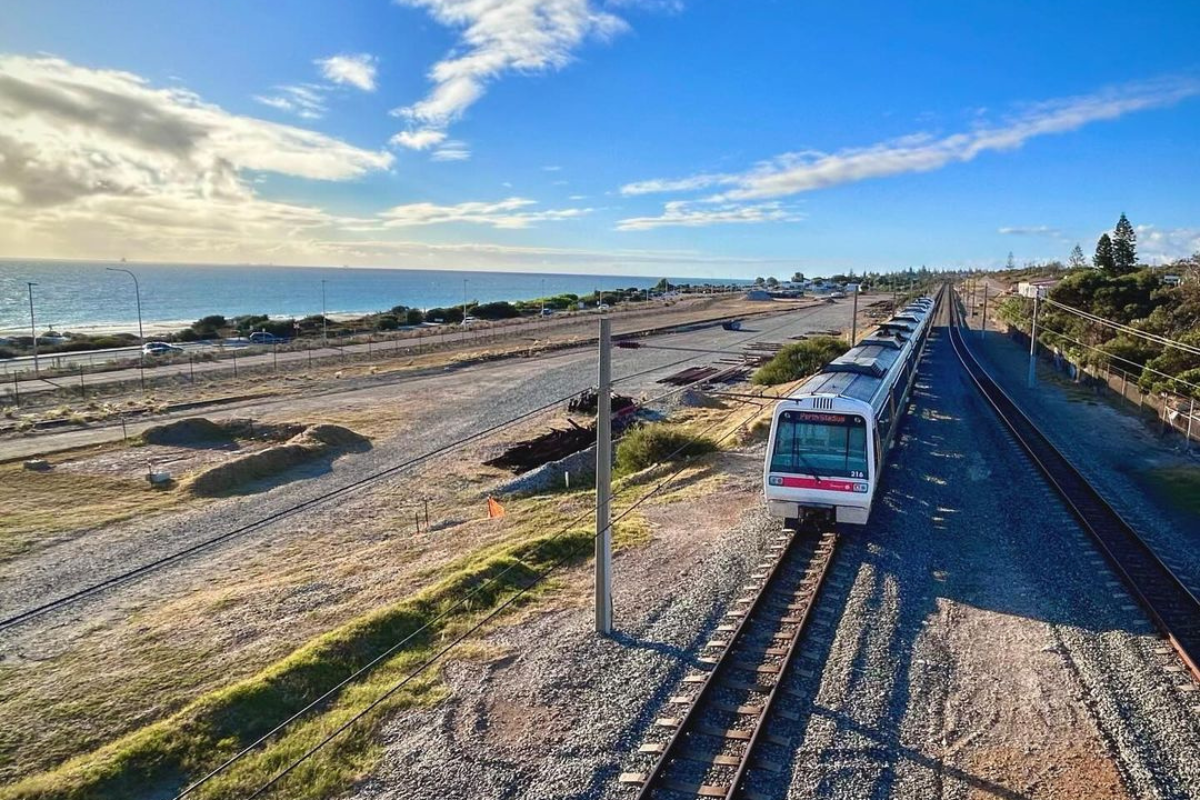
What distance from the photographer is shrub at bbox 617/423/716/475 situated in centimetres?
2395

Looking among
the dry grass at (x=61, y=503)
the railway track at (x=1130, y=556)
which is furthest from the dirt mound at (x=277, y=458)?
the railway track at (x=1130, y=556)

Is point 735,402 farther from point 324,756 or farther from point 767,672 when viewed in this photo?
point 324,756

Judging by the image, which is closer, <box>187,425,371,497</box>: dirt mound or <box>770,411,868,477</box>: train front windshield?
<box>770,411,868,477</box>: train front windshield

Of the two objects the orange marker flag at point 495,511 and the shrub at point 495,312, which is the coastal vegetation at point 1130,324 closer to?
the orange marker flag at point 495,511

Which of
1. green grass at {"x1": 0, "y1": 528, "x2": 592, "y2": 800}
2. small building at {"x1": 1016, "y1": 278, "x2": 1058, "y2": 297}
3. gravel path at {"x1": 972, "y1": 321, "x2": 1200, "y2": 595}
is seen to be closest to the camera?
green grass at {"x1": 0, "y1": 528, "x2": 592, "y2": 800}

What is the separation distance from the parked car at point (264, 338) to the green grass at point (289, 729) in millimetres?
67588

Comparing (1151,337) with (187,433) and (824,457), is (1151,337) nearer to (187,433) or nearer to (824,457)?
(824,457)

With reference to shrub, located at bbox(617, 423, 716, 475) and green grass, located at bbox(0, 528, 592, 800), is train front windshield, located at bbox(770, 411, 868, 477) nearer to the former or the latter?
green grass, located at bbox(0, 528, 592, 800)

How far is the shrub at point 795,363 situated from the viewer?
38.6 meters

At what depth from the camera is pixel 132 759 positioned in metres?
8.92

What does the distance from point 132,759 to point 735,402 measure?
30033mm

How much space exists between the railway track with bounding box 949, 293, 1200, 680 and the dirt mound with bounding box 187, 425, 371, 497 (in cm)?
2461

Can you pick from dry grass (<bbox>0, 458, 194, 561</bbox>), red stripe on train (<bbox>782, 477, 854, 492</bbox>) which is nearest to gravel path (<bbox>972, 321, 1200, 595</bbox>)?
red stripe on train (<bbox>782, 477, 854, 492</bbox>)

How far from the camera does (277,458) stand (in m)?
27.4
